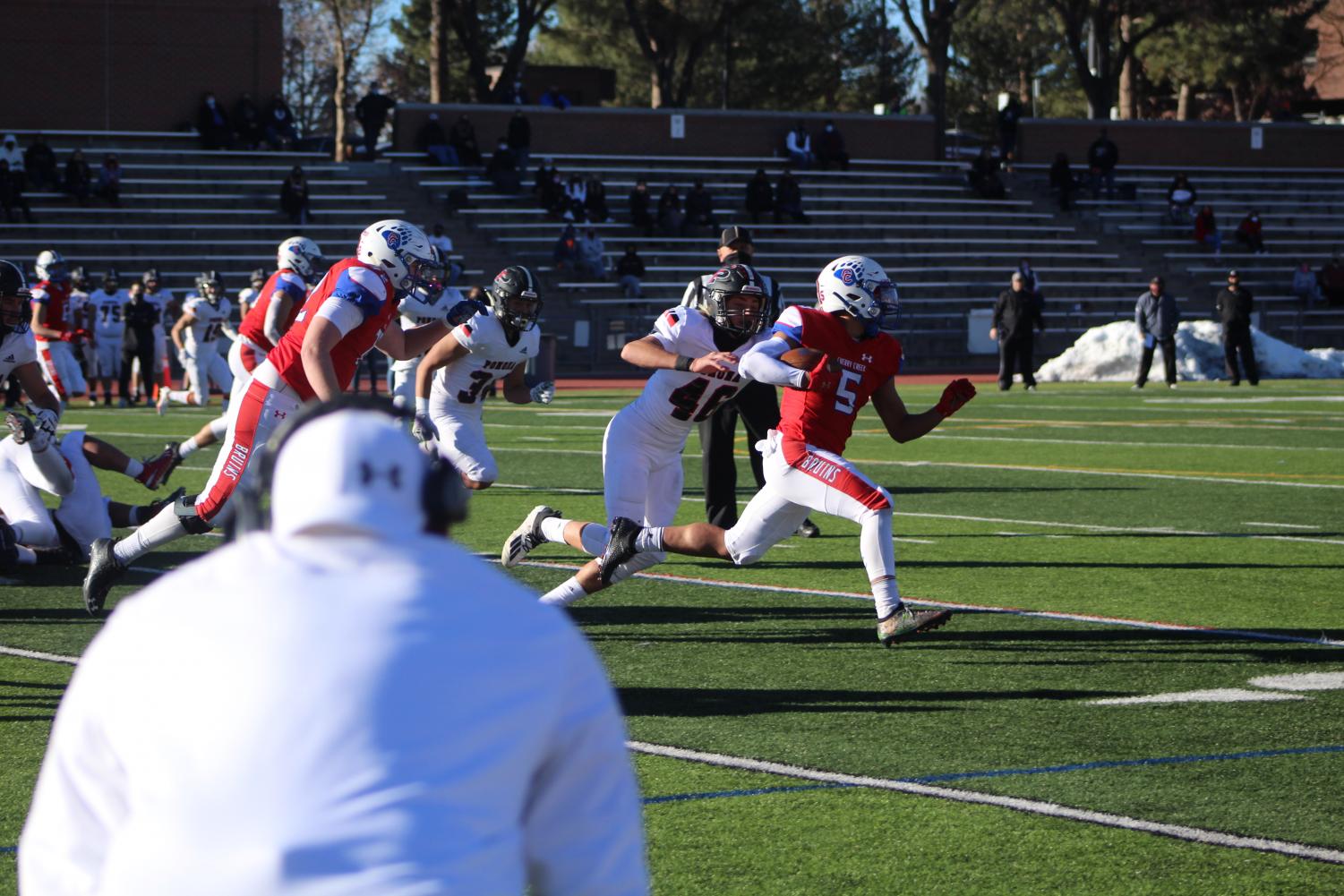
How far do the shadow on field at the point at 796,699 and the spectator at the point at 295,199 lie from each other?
30725 millimetres

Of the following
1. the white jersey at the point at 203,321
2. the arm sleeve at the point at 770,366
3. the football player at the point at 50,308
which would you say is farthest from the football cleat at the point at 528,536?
the white jersey at the point at 203,321

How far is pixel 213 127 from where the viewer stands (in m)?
39.6

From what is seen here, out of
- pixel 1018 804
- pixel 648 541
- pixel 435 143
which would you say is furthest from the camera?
pixel 435 143

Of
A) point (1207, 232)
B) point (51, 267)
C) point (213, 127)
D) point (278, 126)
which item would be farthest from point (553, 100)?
point (51, 267)

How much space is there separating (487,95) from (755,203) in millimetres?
15691

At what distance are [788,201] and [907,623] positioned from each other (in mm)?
34400

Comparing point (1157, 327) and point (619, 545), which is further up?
point (1157, 327)

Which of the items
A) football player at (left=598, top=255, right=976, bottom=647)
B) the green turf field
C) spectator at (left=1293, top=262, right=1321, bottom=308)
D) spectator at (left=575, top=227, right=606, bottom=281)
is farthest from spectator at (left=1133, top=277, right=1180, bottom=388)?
football player at (left=598, top=255, right=976, bottom=647)

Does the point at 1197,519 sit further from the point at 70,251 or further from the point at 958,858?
the point at 70,251

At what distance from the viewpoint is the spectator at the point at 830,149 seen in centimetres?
4506

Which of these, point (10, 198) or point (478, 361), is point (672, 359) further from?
point (10, 198)

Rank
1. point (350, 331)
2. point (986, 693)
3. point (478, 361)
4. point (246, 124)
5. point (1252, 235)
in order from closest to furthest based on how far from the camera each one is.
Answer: point (986, 693) → point (350, 331) → point (478, 361) → point (246, 124) → point (1252, 235)

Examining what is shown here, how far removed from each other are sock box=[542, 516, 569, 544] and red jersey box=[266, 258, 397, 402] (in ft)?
3.86

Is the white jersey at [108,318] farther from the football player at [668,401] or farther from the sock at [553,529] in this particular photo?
the football player at [668,401]
